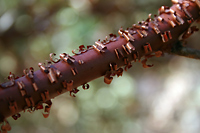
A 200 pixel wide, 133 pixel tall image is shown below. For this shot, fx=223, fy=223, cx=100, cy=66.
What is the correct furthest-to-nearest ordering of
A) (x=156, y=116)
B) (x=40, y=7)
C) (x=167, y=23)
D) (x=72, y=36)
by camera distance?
1. (x=156, y=116)
2. (x=40, y=7)
3. (x=72, y=36)
4. (x=167, y=23)

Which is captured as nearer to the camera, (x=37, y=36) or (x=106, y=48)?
(x=106, y=48)

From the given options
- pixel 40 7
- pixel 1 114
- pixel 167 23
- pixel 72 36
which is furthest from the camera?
pixel 40 7

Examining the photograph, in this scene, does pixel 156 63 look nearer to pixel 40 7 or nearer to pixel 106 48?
pixel 40 7

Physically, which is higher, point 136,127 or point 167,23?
point 167,23

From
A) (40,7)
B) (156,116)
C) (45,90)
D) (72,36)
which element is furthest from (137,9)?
(45,90)

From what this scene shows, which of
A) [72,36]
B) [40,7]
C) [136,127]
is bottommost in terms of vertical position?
[136,127]

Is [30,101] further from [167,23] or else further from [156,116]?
[156,116]
